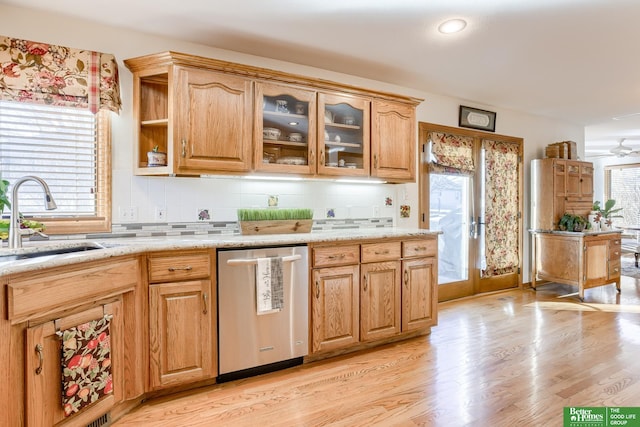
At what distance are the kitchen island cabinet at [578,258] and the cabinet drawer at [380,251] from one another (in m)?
2.91

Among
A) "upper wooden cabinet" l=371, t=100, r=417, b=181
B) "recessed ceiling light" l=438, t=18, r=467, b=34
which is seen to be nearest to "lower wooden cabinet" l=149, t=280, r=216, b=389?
"upper wooden cabinet" l=371, t=100, r=417, b=181

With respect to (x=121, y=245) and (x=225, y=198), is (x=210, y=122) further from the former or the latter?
(x=121, y=245)

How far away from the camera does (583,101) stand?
170 inches

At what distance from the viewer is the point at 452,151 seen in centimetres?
423

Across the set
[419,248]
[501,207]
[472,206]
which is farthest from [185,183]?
[501,207]

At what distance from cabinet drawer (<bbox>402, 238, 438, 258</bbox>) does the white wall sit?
697mm

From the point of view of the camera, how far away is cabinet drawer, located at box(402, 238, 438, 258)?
2999 millimetres

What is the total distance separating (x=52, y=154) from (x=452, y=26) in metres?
2.83

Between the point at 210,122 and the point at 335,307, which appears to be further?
the point at 335,307

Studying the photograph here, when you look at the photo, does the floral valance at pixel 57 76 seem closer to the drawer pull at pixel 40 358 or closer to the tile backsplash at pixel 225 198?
the tile backsplash at pixel 225 198

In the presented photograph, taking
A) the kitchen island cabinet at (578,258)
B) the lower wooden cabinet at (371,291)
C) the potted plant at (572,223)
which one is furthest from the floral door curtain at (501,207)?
the lower wooden cabinet at (371,291)

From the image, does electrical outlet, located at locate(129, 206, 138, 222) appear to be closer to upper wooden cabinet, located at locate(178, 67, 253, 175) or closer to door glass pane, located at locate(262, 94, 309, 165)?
upper wooden cabinet, located at locate(178, 67, 253, 175)

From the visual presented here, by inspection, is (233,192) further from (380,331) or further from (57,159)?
(380,331)

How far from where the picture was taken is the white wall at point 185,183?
93.2 inches
